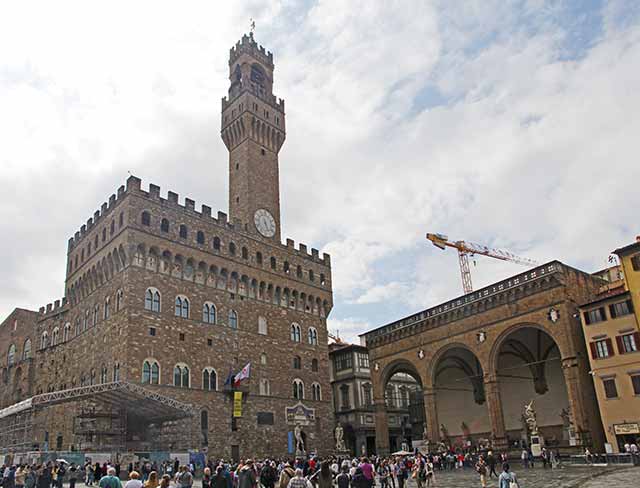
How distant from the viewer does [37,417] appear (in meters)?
38.8

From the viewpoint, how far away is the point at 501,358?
4094 centimetres

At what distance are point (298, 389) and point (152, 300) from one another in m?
14.5

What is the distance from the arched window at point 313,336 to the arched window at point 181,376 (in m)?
13.0

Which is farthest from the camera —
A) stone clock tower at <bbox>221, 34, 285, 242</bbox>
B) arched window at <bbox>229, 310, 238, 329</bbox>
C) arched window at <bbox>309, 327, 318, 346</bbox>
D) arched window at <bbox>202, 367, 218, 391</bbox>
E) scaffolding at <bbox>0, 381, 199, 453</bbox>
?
arched window at <bbox>309, 327, 318, 346</bbox>

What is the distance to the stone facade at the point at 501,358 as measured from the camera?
100ft

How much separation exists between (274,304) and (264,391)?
6992 mm

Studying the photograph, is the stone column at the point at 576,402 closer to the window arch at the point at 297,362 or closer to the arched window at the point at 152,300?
the window arch at the point at 297,362

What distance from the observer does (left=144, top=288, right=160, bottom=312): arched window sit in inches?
1348

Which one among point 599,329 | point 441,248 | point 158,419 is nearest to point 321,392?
point 158,419

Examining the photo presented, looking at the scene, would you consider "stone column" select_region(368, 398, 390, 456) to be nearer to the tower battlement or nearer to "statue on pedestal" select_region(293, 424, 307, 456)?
"statue on pedestal" select_region(293, 424, 307, 456)

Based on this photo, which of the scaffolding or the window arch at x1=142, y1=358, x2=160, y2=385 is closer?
the scaffolding

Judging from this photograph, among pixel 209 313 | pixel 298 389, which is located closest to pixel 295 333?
pixel 298 389

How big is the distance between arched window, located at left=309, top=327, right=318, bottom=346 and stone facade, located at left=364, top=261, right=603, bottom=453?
4455 mm

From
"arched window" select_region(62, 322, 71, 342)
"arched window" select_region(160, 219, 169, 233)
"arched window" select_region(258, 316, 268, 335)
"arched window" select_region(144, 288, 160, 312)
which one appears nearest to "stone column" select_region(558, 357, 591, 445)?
"arched window" select_region(258, 316, 268, 335)
